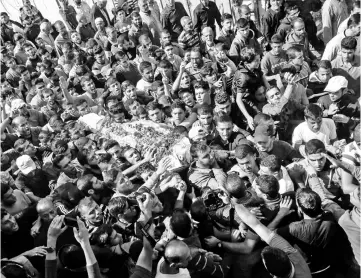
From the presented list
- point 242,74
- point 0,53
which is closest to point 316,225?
point 242,74

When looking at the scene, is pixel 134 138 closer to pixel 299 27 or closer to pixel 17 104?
pixel 17 104

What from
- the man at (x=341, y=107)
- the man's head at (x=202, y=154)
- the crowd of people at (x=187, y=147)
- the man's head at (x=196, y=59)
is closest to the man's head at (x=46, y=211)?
the crowd of people at (x=187, y=147)

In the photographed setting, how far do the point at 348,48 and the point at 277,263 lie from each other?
392 cm

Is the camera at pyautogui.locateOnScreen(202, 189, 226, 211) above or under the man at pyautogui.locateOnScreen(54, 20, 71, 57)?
under

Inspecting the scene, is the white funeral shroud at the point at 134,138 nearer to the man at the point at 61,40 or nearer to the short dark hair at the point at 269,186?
the short dark hair at the point at 269,186

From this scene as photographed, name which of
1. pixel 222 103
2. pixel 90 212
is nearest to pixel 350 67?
pixel 222 103

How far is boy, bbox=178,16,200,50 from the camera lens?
26.4 feet

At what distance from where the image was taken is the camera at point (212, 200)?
4.27 m

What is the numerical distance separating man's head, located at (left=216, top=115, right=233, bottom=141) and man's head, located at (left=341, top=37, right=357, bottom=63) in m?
1.99

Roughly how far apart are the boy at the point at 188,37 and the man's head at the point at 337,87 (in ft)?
9.84

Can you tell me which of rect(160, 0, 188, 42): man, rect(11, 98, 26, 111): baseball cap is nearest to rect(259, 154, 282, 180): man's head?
rect(11, 98, 26, 111): baseball cap

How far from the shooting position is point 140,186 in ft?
16.6

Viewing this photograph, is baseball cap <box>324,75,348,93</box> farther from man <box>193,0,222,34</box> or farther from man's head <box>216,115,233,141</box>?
man <box>193,0,222,34</box>

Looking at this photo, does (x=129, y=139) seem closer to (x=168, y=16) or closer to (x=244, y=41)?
(x=244, y=41)
